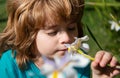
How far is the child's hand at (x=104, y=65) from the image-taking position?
75 cm

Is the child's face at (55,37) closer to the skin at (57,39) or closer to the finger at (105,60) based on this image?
the skin at (57,39)

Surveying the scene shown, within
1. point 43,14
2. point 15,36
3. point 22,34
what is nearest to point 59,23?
point 43,14

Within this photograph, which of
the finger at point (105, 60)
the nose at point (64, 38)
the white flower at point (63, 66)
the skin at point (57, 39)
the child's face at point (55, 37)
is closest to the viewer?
the white flower at point (63, 66)

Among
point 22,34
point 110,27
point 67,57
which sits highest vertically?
point 67,57

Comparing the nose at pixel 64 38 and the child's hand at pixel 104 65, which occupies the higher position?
the child's hand at pixel 104 65

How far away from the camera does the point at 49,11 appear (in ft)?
4.87

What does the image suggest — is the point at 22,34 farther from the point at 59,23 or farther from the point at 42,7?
the point at 59,23

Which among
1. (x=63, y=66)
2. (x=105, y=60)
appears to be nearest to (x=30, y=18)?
(x=105, y=60)

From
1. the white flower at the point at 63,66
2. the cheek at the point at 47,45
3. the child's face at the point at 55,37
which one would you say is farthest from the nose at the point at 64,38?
the white flower at the point at 63,66

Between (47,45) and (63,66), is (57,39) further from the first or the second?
(63,66)

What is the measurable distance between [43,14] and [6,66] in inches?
11.4

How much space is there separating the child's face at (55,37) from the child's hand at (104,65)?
23 cm

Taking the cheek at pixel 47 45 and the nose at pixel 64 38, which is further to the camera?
the cheek at pixel 47 45

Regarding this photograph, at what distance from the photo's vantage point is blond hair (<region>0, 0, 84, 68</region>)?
148 centimetres
